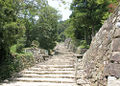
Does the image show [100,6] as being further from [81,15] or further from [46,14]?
[46,14]

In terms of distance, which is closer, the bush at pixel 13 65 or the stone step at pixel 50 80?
the stone step at pixel 50 80

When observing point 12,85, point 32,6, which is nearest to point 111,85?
point 12,85

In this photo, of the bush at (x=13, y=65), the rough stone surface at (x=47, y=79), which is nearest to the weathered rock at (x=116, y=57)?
the rough stone surface at (x=47, y=79)

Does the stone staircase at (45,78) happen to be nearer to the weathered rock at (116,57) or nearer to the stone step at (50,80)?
the stone step at (50,80)

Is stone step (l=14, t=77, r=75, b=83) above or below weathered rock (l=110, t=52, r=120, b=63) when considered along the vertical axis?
below

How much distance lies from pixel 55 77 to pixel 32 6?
6939mm

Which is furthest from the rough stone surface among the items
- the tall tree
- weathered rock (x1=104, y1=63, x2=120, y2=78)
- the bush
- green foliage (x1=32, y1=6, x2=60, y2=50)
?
green foliage (x1=32, y1=6, x2=60, y2=50)

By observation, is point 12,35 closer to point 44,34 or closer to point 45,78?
point 45,78

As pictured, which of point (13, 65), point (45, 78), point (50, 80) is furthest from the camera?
point (13, 65)

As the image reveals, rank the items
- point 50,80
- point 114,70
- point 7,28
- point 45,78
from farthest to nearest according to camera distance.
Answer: point 45,78 < point 50,80 < point 7,28 < point 114,70

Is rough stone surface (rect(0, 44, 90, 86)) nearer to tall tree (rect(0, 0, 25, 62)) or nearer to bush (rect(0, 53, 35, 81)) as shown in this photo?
bush (rect(0, 53, 35, 81))

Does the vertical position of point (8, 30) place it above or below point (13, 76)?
above

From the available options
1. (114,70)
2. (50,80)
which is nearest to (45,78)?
(50,80)

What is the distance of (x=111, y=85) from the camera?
2225 mm
